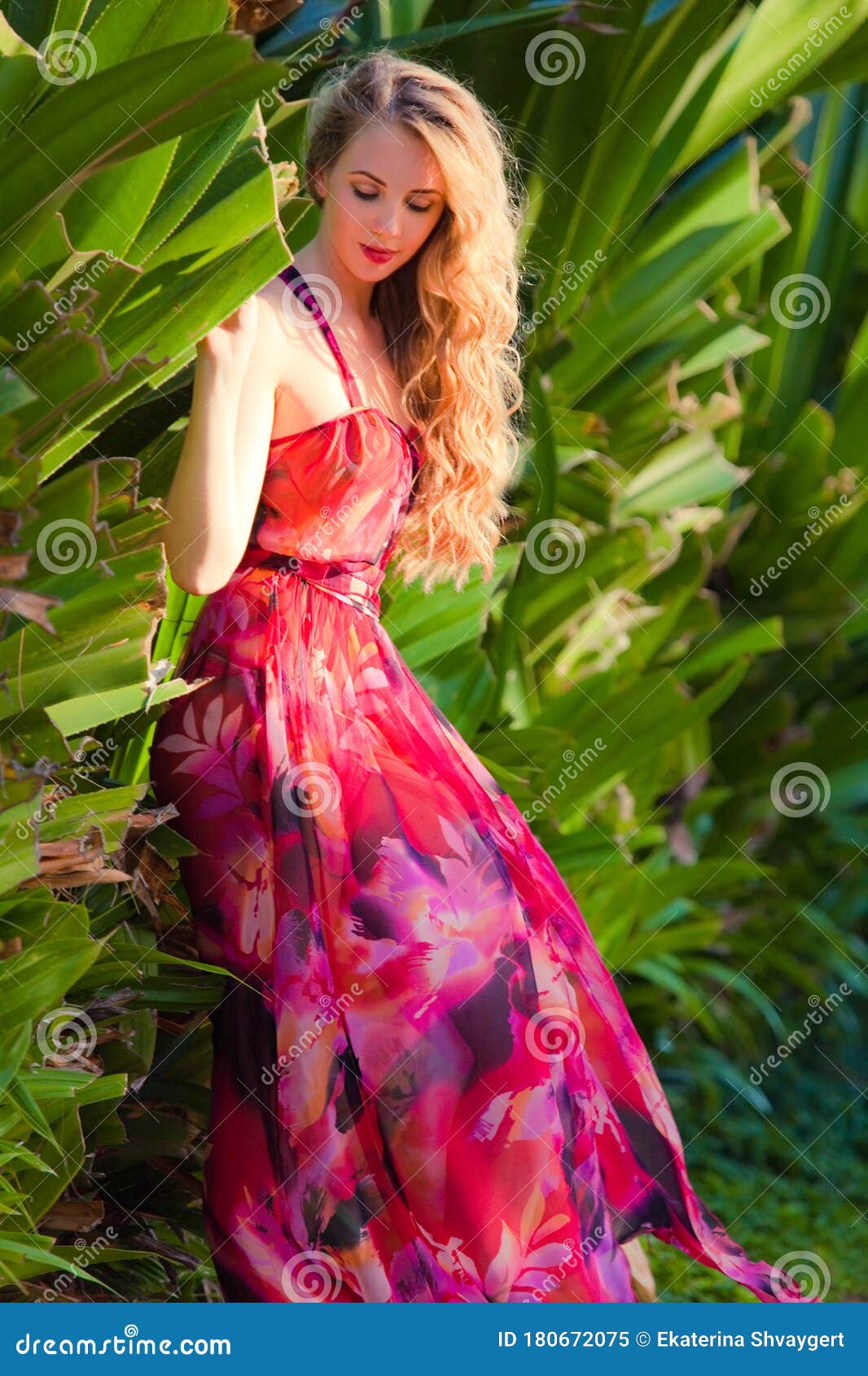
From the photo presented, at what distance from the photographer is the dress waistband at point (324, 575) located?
3.78ft

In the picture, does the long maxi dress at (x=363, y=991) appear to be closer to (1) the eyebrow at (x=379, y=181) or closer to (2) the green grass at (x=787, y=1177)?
(1) the eyebrow at (x=379, y=181)

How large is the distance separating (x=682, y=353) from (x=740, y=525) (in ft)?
1.55

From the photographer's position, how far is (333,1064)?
105 centimetres

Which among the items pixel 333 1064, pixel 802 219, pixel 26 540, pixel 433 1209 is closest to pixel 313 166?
pixel 26 540

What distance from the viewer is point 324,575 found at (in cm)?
117
